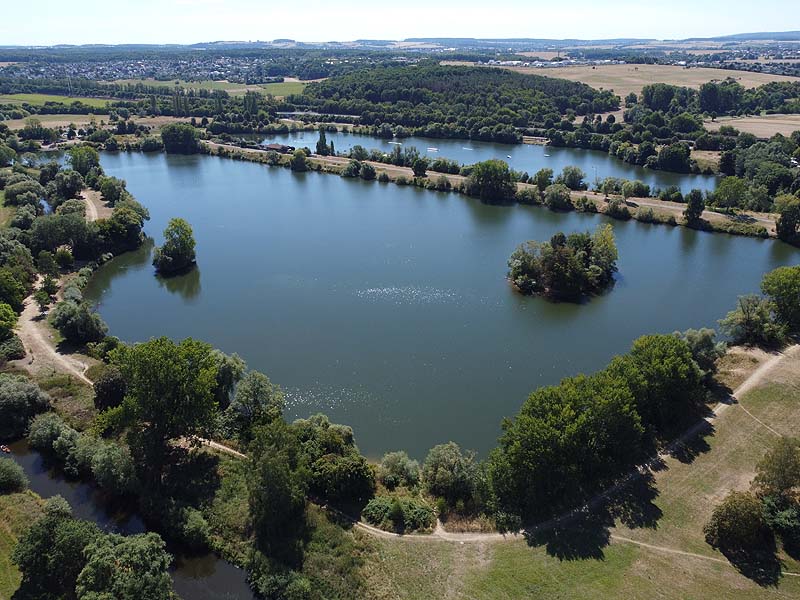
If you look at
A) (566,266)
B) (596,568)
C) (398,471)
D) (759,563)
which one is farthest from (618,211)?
(596,568)

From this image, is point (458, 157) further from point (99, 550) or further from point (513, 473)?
point (99, 550)

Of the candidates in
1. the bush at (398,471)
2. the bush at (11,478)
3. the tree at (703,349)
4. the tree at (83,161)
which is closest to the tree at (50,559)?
the bush at (11,478)

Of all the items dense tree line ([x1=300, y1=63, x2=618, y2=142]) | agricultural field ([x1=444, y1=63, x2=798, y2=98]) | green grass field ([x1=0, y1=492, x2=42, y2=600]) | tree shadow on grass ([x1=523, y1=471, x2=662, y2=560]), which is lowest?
tree shadow on grass ([x1=523, y1=471, x2=662, y2=560])

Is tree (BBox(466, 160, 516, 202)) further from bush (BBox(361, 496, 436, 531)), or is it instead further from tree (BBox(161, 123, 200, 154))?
tree (BBox(161, 123, 200, 154))

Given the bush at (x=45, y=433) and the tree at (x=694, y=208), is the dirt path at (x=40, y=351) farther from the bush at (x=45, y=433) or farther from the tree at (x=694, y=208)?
the tree at (x=694, y=208)

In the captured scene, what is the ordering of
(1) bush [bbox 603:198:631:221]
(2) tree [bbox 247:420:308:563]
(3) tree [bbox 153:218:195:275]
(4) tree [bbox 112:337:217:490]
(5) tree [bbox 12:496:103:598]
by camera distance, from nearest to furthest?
(5) tree [bbox 12:496:103:598] → (2) tree [bbox 247:420:308:563] → (4) tree [bbox 112:337:217:490] → (3) tree [bbox 153:218:195:275] → (1) bush [bbox 603:198:631:221]

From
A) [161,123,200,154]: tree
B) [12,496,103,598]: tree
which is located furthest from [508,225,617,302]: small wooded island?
[161,123,200,154]: tree
